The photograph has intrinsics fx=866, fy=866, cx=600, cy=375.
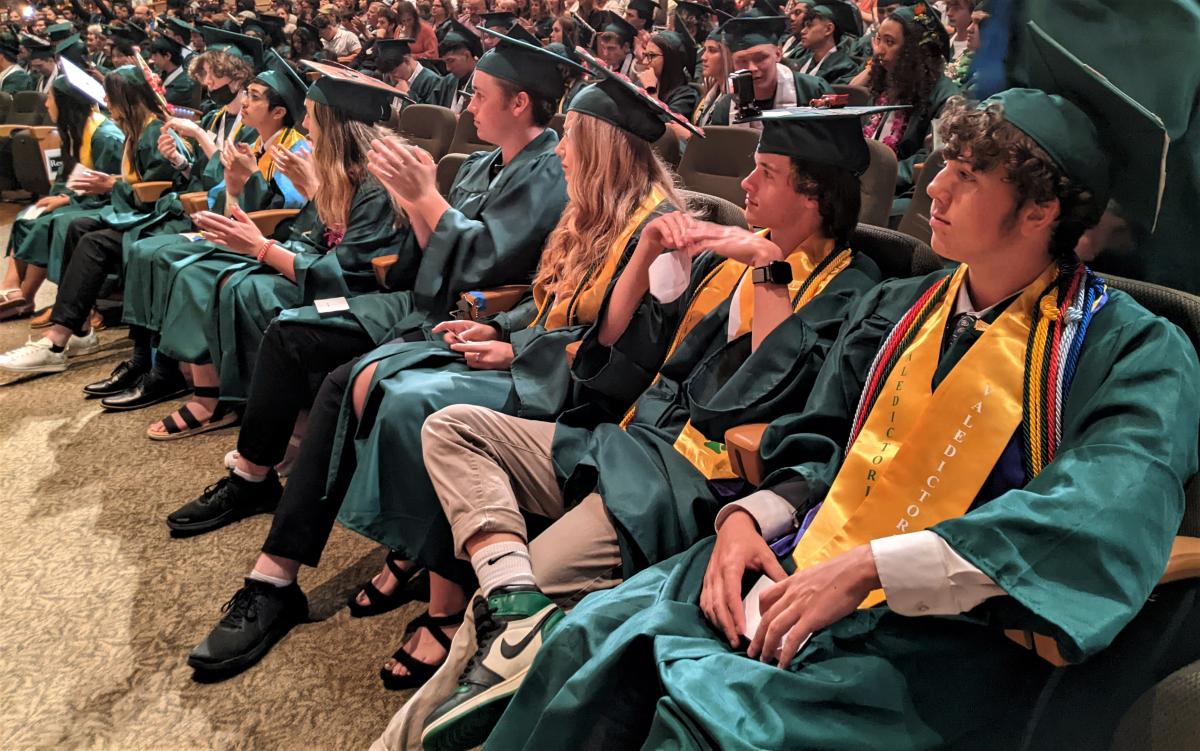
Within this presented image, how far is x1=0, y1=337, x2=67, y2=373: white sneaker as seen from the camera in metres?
3.53

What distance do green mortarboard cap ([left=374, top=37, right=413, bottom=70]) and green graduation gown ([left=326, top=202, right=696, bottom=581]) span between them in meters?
5.14

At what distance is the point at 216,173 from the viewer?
12.0ft

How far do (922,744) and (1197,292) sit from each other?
79cm

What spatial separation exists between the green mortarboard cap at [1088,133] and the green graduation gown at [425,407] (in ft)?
2.88

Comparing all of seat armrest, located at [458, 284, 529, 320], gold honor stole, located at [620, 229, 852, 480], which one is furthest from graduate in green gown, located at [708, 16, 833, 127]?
gold honor stole, located at [620, 229, 852, 480]

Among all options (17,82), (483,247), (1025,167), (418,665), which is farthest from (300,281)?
(17,82)

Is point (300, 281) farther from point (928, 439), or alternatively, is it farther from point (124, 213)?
point (928, 439)

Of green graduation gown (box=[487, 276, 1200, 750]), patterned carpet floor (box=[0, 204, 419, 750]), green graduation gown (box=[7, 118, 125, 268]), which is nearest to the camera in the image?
green graduation gown (box=[487, 276, 1200, 750])

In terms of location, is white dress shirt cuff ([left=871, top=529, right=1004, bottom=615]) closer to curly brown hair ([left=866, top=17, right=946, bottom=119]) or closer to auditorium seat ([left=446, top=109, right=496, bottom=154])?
curly brown hair ([left=866, top=17, right=946, bottom=119])

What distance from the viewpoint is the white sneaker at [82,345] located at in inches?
150

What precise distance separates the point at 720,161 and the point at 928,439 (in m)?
2.03

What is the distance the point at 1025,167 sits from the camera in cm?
116

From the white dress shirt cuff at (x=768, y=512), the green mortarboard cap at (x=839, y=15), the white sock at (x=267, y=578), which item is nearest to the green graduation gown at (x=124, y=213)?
the white sock at (x=267, y=578)

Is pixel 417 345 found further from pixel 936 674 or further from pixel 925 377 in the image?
pixel 936 674
